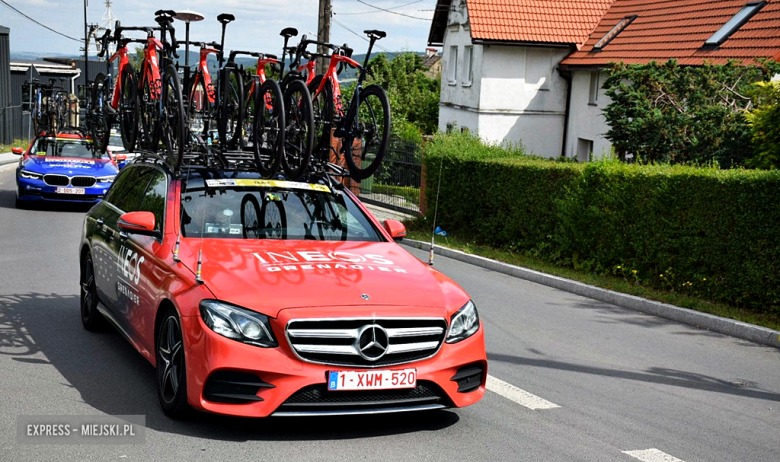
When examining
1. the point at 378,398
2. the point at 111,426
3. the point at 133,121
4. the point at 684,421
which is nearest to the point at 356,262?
A: the point at 378,398

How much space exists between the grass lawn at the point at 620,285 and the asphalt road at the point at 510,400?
623 millimetres

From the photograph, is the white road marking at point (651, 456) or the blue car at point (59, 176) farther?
the blue car at point (59, 176)

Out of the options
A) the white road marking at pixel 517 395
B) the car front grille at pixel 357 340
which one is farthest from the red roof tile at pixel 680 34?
the car front grille at pixel 357 340

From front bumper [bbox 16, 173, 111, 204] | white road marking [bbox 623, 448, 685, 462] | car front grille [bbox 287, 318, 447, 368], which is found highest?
car front grille [bbox 287, 318, 447, 368]

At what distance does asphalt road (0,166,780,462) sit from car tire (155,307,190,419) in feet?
0.40

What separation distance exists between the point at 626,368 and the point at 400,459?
365 centimetres

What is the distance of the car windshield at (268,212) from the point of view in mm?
6754

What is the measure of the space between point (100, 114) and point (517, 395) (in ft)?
22.0

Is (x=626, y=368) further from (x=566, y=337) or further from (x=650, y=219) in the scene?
(x=650, y=219)

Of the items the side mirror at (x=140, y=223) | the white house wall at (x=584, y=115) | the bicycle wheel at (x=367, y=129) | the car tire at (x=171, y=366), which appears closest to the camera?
the car tire at (x=171, y=366)

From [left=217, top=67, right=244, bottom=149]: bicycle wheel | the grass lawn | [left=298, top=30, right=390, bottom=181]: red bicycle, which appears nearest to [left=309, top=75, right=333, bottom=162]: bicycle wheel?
[left=298, top=30, right=390, bottom=181]: red bicycle

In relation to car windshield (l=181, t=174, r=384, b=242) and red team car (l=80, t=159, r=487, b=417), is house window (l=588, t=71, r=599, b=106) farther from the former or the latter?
red team car (l=80, t=159, r=487, b=417)

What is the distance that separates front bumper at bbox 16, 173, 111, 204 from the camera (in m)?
20.4

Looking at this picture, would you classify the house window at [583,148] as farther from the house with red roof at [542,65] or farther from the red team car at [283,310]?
the red team car at [283,310]
